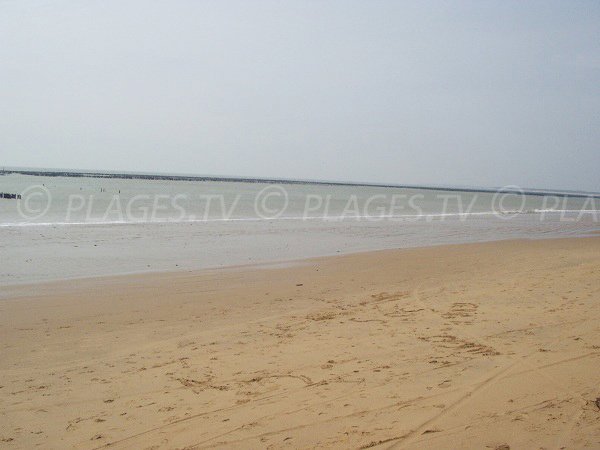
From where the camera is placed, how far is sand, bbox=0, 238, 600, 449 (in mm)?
3676

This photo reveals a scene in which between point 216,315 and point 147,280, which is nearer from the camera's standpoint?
point 216,315

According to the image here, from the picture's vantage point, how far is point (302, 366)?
506 centimetres

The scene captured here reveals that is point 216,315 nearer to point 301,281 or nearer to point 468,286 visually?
point 301,281

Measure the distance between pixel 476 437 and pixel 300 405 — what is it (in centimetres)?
141

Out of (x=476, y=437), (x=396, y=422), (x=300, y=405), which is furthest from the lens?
(x=300, y=405)

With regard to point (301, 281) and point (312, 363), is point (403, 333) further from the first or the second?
point (301, 281)

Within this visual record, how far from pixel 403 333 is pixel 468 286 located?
3.86 metres

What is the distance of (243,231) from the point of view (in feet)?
71.2

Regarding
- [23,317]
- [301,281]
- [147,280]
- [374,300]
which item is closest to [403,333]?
[374,300]

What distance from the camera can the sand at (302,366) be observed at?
3.68m

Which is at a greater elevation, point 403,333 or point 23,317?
point 403,333

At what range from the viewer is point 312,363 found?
16.9ft

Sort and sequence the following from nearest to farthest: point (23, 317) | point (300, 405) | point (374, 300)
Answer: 1. point (300, 405)
2. point (23, 317)
3. point (374, 300)

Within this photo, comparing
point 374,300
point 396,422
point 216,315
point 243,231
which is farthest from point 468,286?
point 243,231
